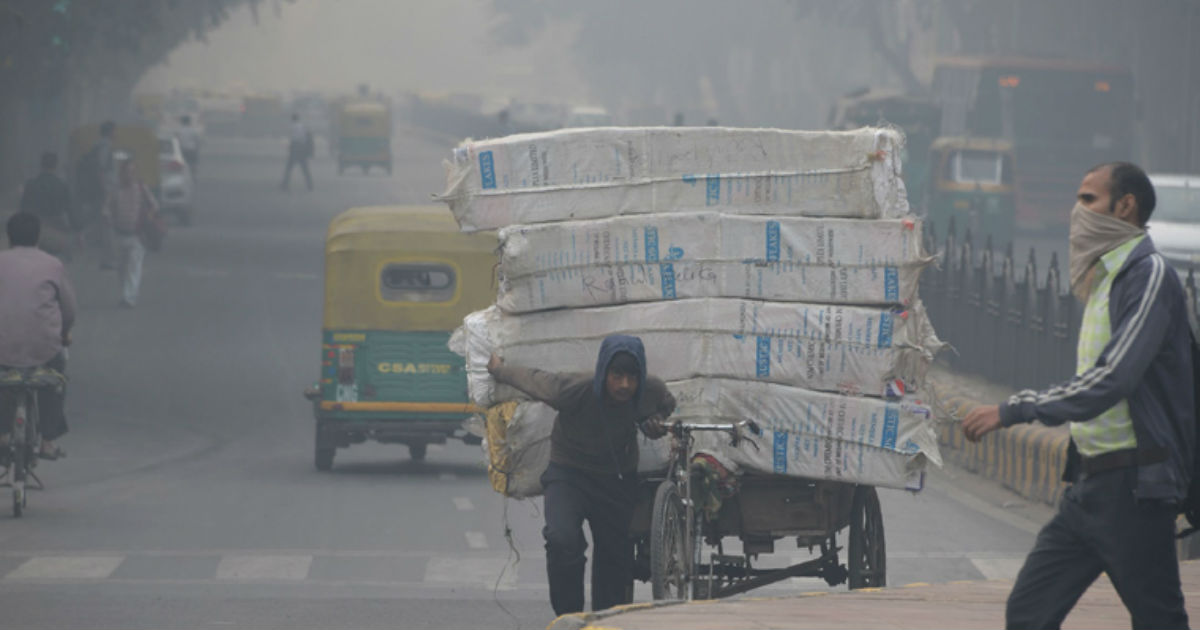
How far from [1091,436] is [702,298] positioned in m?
3.29

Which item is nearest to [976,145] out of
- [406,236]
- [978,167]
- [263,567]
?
[978,167]

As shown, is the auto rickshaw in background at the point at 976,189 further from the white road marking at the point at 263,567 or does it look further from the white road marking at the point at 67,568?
the white road marking at the point at 67,568

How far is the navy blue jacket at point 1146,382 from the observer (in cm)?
541

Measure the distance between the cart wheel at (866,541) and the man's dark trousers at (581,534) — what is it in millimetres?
1120

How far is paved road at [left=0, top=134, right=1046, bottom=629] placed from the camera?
34.3 ft

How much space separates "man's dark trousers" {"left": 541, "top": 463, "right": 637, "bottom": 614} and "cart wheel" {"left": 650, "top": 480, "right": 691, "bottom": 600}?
0.27 metres

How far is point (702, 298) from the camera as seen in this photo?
28.8 ft

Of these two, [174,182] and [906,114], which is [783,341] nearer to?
[174,182]

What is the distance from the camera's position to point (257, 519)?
1379 cm

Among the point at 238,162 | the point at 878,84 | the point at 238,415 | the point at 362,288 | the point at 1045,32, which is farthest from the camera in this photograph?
the point at 878,84

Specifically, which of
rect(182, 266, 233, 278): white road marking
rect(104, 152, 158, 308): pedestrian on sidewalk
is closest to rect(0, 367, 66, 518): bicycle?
rect(104, 152, 158, 308): pedestrian on sidewalk

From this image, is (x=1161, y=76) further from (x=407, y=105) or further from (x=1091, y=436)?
(x=407, y=105)

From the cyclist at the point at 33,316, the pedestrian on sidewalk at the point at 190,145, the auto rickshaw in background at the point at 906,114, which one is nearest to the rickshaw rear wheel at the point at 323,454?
the cyclist at the point at 33,316

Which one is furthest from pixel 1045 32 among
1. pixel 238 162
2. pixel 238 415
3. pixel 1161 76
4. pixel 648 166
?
pixel 648 166
